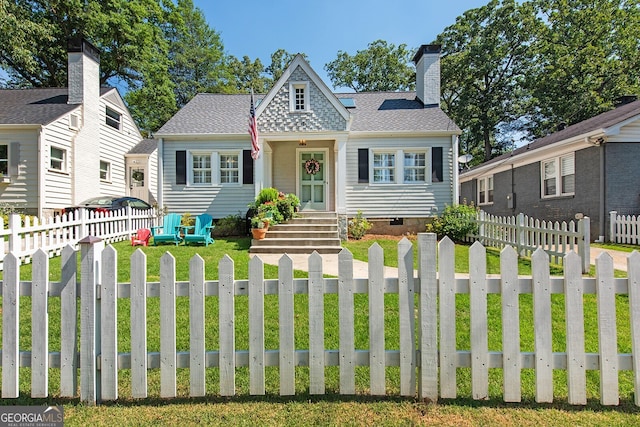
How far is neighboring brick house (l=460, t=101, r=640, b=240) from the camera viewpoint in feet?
34.8

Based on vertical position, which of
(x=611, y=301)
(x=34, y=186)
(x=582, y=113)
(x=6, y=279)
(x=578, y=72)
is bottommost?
(x=611, y=301)

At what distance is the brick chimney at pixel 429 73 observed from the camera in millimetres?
13617

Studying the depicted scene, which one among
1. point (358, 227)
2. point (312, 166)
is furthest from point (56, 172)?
point (358, 227)

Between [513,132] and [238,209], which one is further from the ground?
[513,132]

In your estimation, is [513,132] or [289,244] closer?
[289,244]

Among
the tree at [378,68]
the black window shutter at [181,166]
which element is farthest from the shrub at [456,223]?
the tree at [378,68]

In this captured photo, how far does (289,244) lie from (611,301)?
7463mm

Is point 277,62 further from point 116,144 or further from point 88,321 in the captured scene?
point 88,321

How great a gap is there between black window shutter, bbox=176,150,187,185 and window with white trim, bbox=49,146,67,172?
5.51 metres

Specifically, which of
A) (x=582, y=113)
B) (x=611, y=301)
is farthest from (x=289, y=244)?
(x=582, y=113)

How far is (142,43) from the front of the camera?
2352 centimetres

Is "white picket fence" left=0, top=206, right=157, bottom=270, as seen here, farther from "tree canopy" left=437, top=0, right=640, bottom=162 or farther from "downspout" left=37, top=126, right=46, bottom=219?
"tree canopy" left=437, top=0, right=640, bottom=162

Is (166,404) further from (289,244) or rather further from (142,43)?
(142,43)

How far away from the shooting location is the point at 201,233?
10.2 meters
